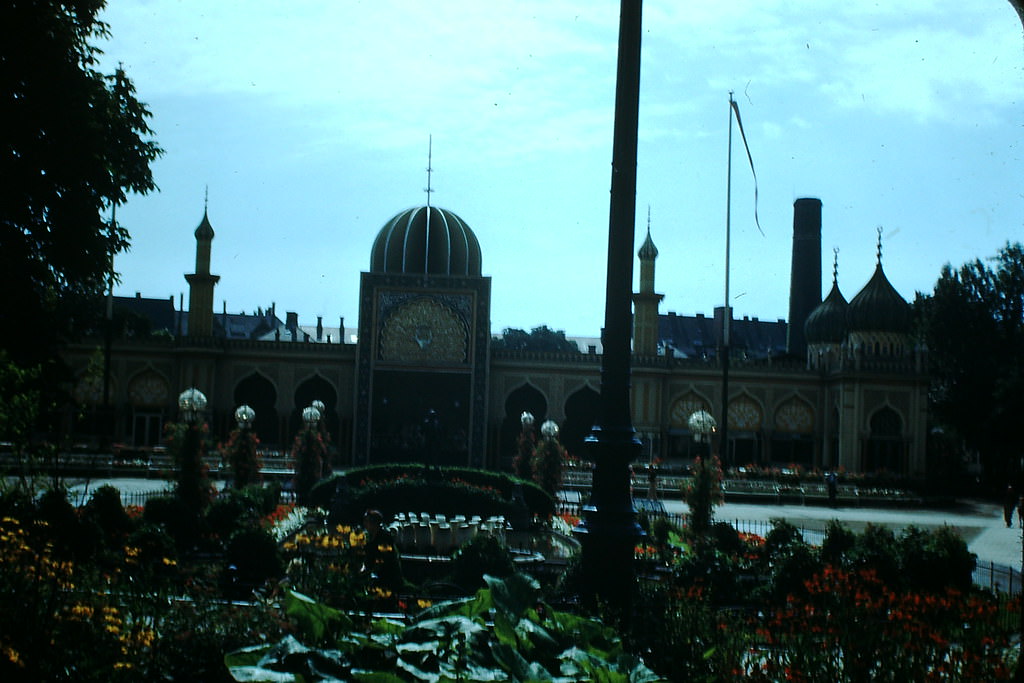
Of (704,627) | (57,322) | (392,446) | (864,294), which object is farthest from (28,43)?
(864,294)

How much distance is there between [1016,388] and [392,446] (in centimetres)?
1977

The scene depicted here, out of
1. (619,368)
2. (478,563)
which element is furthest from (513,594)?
(478,563)

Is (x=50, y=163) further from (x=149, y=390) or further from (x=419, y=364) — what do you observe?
(x=149, y=390)

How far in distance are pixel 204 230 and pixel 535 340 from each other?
2896 cm

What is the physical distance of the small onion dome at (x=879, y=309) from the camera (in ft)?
131

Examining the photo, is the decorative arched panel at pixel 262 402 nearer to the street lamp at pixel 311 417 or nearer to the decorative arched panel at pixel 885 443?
the street lamp at pixel 311 417

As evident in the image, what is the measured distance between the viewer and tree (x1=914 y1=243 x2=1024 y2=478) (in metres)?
34.0

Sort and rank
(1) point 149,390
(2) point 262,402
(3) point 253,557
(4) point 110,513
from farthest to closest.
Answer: (2) point 262,402, (1) point 149,390, (4) point 110,513, (3) point 253,557

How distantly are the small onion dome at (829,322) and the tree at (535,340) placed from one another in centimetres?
2002

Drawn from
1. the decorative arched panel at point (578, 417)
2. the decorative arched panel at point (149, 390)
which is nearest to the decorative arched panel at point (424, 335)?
the decorative arched panel at point (578, 417)

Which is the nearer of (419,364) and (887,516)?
(887,516)

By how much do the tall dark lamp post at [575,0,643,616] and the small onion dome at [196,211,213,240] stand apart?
34553mm

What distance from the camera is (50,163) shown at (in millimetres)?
13586

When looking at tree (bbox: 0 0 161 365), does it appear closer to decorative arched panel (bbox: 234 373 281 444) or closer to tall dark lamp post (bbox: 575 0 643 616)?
tall dark lamp post (bbox: 575 0 643 616)
